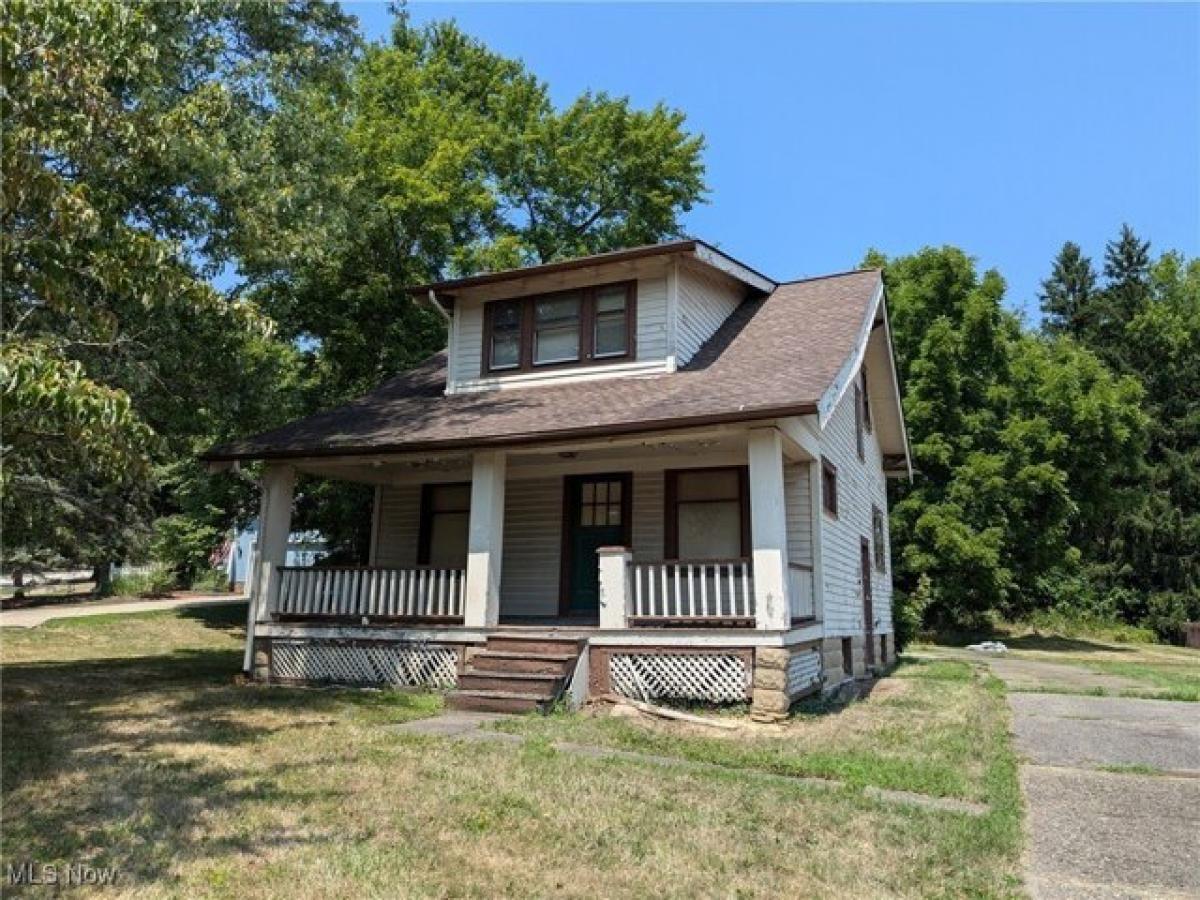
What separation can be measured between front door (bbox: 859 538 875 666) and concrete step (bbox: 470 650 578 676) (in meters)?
6.88

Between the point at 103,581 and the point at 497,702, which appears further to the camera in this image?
the point at 103,581

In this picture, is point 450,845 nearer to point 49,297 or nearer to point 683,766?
point 683,766

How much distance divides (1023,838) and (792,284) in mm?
11189

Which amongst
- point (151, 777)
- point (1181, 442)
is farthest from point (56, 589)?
point (1181, 442)

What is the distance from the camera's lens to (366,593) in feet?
35.9

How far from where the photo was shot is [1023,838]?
4758 mm

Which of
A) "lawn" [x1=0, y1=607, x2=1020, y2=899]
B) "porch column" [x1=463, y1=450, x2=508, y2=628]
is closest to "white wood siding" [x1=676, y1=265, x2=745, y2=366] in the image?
"porch column" [x1=463, y1=450, x2=508, y2=628]

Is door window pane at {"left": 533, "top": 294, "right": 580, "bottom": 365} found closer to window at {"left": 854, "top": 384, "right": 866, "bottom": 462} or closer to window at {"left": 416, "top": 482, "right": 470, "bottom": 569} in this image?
window at {"left": 416, "top": 482, "right": 470, "bottom": 569}

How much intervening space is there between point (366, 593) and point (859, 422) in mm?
8913

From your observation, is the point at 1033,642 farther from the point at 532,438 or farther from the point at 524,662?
the point at 532,438

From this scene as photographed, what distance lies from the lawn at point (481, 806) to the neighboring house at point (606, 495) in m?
1.41

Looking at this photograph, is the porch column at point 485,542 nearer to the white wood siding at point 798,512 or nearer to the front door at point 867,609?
the white wood siding at point 798,512

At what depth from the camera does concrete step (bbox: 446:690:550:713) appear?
8555 millimetres

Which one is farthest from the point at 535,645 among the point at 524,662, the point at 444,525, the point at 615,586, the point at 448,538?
the point at 444,525
